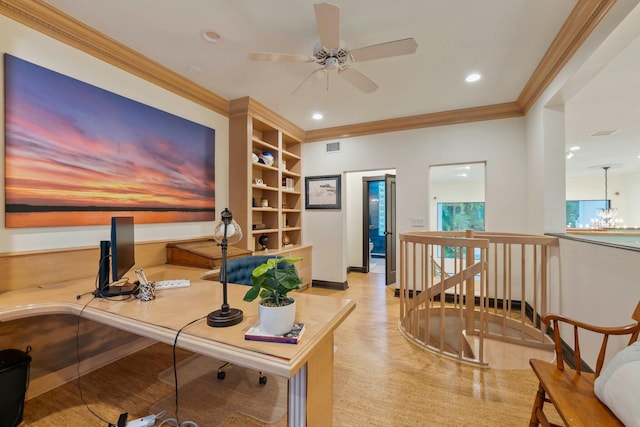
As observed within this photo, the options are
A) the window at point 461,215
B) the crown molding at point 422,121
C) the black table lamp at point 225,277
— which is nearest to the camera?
the black table lamp at point 225,277

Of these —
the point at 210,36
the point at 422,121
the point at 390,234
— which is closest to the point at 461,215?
the point at 390,234

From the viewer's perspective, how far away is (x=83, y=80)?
220cm

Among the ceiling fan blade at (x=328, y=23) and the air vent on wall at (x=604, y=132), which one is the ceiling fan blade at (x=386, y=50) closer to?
the ceiling fan blade at (x=328, y=23)

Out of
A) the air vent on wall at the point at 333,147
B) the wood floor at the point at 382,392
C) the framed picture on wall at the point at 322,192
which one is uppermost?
the air vent on wall at the point at 333,147

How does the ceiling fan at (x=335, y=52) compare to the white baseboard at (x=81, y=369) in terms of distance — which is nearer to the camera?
the ceiling fan at (x=335, y=52)

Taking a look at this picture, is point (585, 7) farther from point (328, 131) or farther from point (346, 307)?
point (328, 131)

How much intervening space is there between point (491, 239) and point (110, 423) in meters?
3.41

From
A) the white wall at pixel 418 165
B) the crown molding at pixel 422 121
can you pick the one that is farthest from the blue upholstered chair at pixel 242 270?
the crown molding at pixel 422 121

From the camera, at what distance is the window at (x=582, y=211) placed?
789cm

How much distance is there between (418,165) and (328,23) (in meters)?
2.82

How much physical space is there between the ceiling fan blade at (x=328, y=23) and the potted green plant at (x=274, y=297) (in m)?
1.48

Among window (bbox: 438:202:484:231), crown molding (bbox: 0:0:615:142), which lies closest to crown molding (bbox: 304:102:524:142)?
crown molding (bbox: 0:0:615:142)

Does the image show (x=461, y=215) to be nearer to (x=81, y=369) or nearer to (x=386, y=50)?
(x=386, y=50)

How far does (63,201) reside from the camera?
2.09 metres
